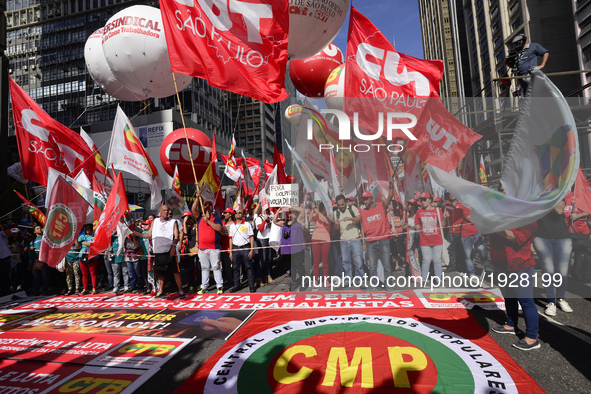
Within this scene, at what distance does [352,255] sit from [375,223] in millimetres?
832

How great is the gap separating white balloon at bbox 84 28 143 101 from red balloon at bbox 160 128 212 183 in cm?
238

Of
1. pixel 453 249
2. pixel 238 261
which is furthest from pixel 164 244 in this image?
pixel 453 249

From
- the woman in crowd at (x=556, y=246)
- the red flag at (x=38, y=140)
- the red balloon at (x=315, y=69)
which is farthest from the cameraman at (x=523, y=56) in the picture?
the red flag at (x=38, y=140)

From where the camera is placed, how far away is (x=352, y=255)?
7117 mm

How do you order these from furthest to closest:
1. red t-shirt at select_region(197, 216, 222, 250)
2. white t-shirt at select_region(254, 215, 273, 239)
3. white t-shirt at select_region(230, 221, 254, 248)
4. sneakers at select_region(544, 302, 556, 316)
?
white t-shirt at select_region(254, 215, 273, 239)
white t-shirt at select_region(230, 221, 254, 248)
red t-shirt at select_region(197, 216, 222, 250)
sneakers at select_region(544, 302, 556, 316)

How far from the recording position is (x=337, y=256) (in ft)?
25.4

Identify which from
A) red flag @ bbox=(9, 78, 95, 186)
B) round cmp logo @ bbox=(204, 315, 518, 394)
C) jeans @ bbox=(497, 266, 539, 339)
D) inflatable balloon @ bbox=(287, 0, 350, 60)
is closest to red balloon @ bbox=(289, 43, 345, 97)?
inflatable balloon @ bbox=(287, 0, 350, 60)

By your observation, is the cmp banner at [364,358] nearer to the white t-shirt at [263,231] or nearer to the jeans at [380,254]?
the jeans at [380,254]

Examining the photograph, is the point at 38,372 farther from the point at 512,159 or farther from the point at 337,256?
the point at 512,159

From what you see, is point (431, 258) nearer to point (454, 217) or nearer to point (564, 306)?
point (454, 217)

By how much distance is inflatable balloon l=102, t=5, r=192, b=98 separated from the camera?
285 inches

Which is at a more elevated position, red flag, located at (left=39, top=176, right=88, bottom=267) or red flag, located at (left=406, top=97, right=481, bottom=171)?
red flag, located at (left=406, top=97, right=481, bottom=171)

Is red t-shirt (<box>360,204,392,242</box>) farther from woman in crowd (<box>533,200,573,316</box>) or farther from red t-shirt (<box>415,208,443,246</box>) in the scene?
woman in crowd (<box>533,200,573,316</box>)

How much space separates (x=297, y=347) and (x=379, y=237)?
3.38 meters
